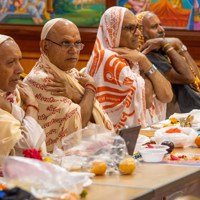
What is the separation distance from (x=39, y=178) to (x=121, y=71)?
281 cm

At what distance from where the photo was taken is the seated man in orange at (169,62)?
22.5 ft

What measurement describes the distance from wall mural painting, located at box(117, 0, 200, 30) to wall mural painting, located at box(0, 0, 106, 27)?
1.99ft

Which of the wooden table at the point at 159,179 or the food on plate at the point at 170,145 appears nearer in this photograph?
the wooden table at the point at 159,179

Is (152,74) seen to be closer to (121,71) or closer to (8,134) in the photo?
(121,71)

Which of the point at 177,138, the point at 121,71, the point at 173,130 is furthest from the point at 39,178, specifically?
the point at 121,71

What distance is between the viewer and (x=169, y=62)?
6.99 metres

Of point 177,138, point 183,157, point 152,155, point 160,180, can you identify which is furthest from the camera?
point 177,138

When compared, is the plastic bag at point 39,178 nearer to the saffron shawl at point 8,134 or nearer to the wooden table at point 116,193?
the wooden table at point 116,193

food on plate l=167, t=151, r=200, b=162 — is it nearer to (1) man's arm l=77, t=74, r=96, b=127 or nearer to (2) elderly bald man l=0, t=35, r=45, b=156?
(2) elderly bald man l=0, t=35, r=45, b=156

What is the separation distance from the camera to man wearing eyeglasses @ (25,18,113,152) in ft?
16.6

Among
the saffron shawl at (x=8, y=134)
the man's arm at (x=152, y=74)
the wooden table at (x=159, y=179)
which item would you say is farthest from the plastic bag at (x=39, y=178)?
the man's arm at (x=152, y=74)

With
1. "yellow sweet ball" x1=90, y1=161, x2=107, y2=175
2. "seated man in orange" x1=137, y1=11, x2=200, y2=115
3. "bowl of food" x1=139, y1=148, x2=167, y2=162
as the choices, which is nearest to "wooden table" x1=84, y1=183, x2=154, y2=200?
"yellow sweet ball" x1=90, y1=161, x2=107, y2=175

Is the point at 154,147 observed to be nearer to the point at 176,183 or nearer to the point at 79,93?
the point at 176,183

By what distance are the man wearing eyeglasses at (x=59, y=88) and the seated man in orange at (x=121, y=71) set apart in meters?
0.70
